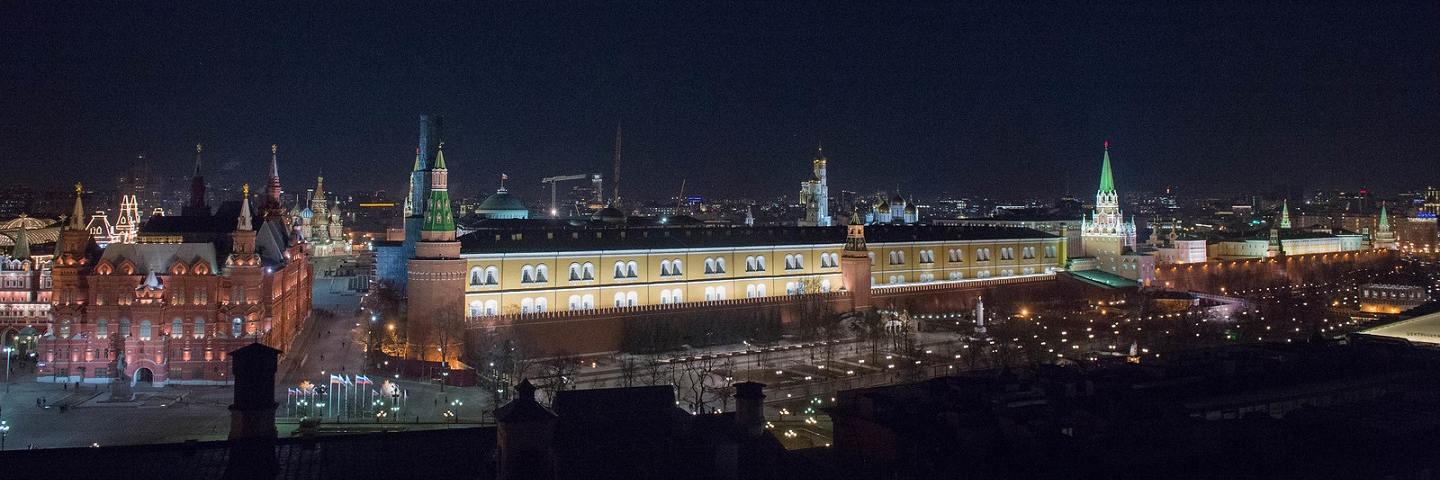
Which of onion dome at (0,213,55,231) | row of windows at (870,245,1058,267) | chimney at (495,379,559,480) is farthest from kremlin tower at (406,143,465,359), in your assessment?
onion dome at (0,213,55,231)

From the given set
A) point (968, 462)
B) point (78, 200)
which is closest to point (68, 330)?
point (78, 200)

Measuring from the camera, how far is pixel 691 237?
6206cm

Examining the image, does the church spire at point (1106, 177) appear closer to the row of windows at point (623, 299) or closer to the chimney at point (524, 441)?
the row of windows at point (623, 299)

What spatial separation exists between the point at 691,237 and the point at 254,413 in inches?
1795

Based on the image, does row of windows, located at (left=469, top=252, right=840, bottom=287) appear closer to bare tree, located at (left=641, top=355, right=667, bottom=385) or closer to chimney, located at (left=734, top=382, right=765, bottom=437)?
bare tree, located at (left=641, top=355, right=667, bottom=385)

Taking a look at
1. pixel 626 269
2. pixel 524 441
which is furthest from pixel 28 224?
pixel 524 441

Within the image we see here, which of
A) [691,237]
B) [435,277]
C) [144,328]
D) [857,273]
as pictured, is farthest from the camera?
[857,273]

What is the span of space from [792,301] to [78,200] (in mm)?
35455

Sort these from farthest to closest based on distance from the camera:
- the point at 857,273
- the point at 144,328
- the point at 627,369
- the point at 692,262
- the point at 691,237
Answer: the point at 857,273, the point at 691,237, the point at 692,262, the point at 144,328, the point at 627,369

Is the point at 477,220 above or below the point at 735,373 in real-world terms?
above

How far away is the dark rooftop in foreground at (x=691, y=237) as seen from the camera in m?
53.7

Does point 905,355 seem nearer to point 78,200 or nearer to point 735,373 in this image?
point 735,373

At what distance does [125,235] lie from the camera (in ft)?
220

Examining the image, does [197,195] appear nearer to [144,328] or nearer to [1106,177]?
[144,328]
